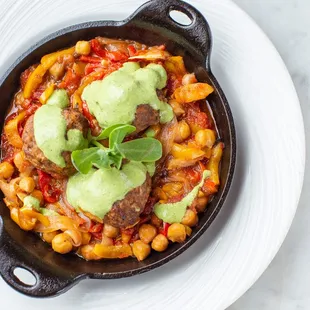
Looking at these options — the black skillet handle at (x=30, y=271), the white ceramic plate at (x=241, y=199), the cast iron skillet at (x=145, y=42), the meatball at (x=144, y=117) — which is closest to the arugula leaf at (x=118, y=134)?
the meatball at (x=144, y=117)

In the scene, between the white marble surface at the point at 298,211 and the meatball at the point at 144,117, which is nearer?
the meatball at the point at 144,117

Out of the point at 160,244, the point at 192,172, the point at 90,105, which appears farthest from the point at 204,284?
the point at 90,105

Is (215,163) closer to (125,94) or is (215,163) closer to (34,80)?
(125,94)

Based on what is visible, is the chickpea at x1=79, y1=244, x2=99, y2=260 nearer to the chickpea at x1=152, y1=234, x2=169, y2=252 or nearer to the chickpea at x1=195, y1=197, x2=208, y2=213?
the chickpea at x1=152, y1=234, x2=169, y2=252

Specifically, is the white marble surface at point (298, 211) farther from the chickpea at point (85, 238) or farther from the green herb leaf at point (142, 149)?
the green herb leaf at point (142, 149)

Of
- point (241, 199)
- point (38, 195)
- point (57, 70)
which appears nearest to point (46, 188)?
point (38, 195)

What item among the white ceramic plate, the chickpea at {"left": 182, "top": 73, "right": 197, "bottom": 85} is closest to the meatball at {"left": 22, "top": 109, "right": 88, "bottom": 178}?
the chickpea at {"left": 182, "top": 73, "right": 197, "bottom": 85}

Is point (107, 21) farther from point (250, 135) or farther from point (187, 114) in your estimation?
point (250, 135)
